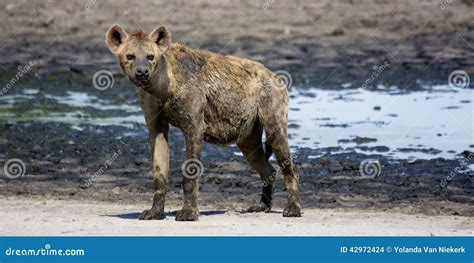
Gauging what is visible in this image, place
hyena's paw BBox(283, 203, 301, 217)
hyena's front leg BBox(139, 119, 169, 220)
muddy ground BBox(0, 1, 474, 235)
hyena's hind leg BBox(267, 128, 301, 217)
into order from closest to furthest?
hyena's front leg BBox(139, 119, 169, 220), hyena's paw BBox(283, 203, 301, 217), hyena's hind leg BBox(267, 128, 301, 217), muddy ground BBox(0, 1, 474, 235)

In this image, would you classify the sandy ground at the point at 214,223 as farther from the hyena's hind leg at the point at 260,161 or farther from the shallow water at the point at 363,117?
the shallow water at the point at 363,117

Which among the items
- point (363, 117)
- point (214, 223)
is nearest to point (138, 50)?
point (214, 223)

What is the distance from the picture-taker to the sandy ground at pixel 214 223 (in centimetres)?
1172

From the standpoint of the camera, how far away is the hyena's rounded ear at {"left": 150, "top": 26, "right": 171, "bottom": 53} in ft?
40.9

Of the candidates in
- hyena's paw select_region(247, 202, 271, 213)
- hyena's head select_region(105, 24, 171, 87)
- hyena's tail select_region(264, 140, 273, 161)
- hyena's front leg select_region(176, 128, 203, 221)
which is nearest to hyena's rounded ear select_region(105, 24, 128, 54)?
hyena's head select_region(105, 24, 171, 87)

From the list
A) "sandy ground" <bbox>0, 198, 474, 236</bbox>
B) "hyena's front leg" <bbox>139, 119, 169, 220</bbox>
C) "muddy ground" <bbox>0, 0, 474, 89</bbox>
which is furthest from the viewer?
"muddy ground" <bbox>0, 0, 474, 89</bbox>

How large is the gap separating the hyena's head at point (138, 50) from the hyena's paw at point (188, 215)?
4.06 ft

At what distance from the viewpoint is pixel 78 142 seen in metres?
18.2

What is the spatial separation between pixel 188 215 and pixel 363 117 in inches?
302

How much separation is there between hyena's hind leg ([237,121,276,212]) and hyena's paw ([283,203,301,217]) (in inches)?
15.8

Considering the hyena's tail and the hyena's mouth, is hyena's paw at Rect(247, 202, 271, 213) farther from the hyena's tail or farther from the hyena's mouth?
the hyena's mouth

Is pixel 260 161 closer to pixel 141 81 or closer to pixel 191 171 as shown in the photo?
pixel 191 171

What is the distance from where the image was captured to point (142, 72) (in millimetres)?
12148

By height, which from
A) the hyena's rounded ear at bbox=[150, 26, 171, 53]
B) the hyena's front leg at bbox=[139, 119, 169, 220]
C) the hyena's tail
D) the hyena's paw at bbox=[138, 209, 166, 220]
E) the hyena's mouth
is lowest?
the hyena's paw at bbox=[138, 209, 166, 220]
